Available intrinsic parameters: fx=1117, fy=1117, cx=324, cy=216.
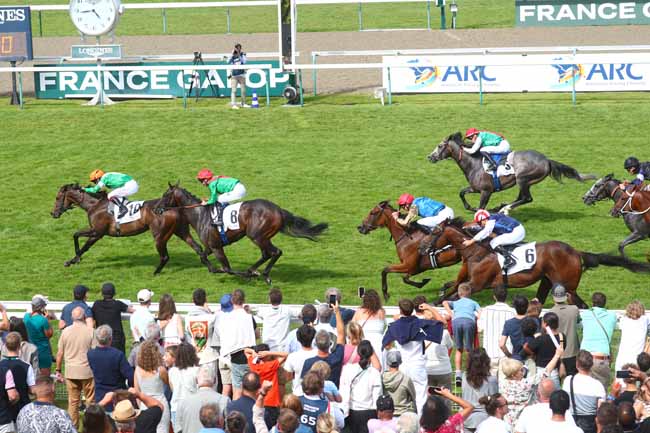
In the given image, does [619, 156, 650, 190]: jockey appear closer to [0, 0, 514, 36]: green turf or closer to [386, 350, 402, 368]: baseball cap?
[386, 350, 402, 368]: baseball cap

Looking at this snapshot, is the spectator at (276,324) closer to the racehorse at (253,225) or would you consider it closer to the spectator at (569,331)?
the spectator at (569,331)

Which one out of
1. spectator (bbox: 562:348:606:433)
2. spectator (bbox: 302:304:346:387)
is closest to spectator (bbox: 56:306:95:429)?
spectator (bbox: 302:304:346:387)

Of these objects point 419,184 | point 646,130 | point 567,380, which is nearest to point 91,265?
point 419,184

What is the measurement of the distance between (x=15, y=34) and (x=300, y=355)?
19234 millimetres

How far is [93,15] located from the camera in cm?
2581

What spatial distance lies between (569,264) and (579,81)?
12687 mm

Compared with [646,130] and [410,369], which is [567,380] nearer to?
[410,369]

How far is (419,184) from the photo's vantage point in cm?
1878

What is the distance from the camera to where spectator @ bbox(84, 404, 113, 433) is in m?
6.75

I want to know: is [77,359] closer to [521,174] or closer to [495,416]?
[495,416]

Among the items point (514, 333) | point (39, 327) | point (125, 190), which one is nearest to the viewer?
point (514, 333)

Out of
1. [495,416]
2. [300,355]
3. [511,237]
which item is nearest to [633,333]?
[495,416]

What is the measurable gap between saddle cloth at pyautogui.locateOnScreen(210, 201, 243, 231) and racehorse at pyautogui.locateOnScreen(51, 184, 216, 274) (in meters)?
0.65

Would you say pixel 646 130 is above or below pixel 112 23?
below
